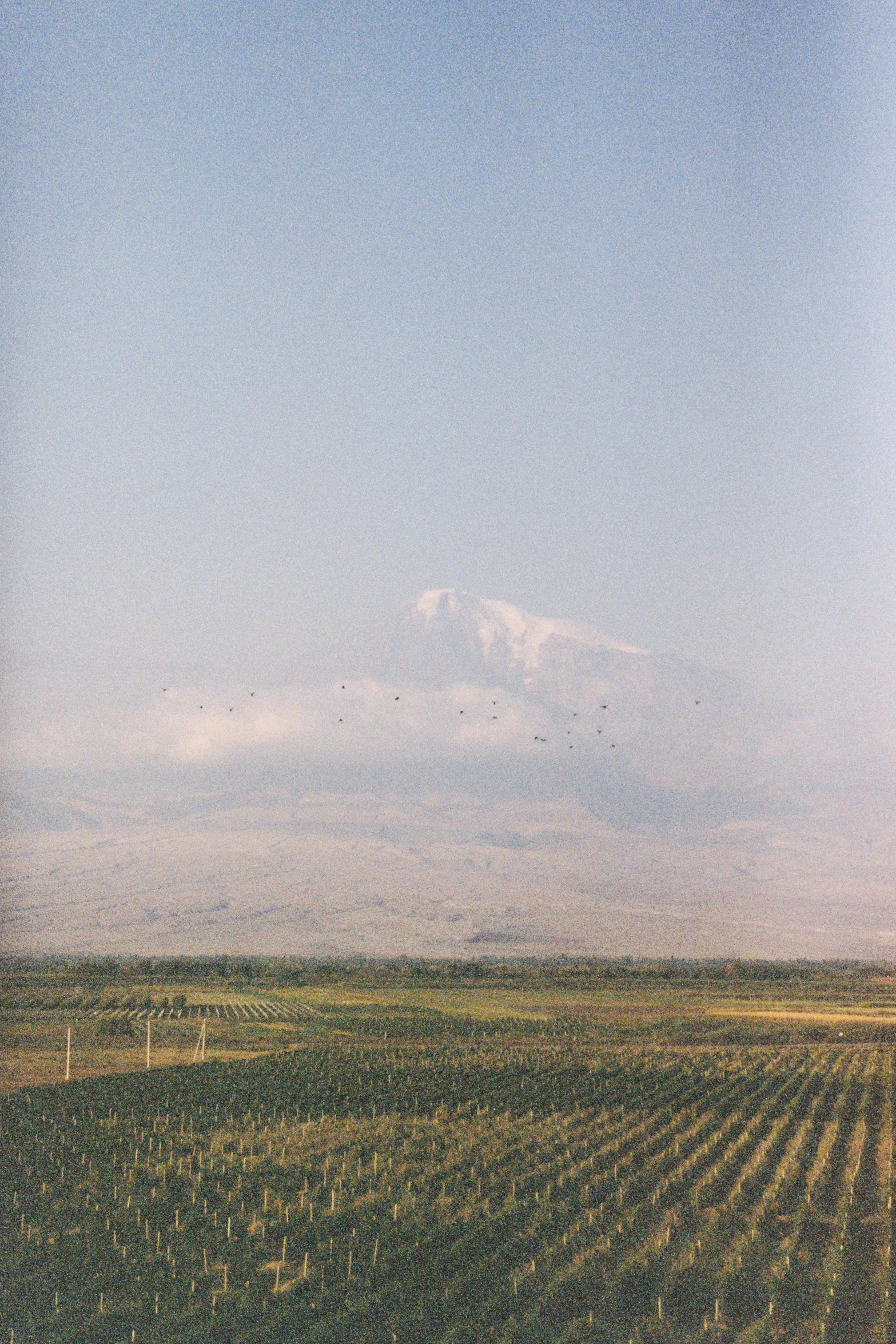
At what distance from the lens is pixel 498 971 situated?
8188cm

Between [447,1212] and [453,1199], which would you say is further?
[453,1199]

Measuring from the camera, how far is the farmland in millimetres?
13734

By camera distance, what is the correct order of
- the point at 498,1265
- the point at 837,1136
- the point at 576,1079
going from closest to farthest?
the point at 498,1265
the point at 837,1136
the point at 576,1079

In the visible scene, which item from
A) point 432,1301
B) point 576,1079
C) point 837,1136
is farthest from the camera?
point 576,1079

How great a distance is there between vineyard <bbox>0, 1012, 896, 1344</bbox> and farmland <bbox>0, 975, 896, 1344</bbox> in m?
0.05

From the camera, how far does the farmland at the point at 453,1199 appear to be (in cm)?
1373

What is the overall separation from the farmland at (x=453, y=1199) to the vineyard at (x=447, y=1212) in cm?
5

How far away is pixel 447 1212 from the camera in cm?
1780

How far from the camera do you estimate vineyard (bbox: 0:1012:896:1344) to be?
13.6 m

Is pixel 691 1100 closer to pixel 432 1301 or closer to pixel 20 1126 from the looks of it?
pixel 20 1126

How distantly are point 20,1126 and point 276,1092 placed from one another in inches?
246

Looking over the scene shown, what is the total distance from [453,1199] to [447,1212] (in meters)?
0.64

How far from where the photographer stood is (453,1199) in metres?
18.4

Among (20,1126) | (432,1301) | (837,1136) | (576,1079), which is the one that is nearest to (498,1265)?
(432,1301)
